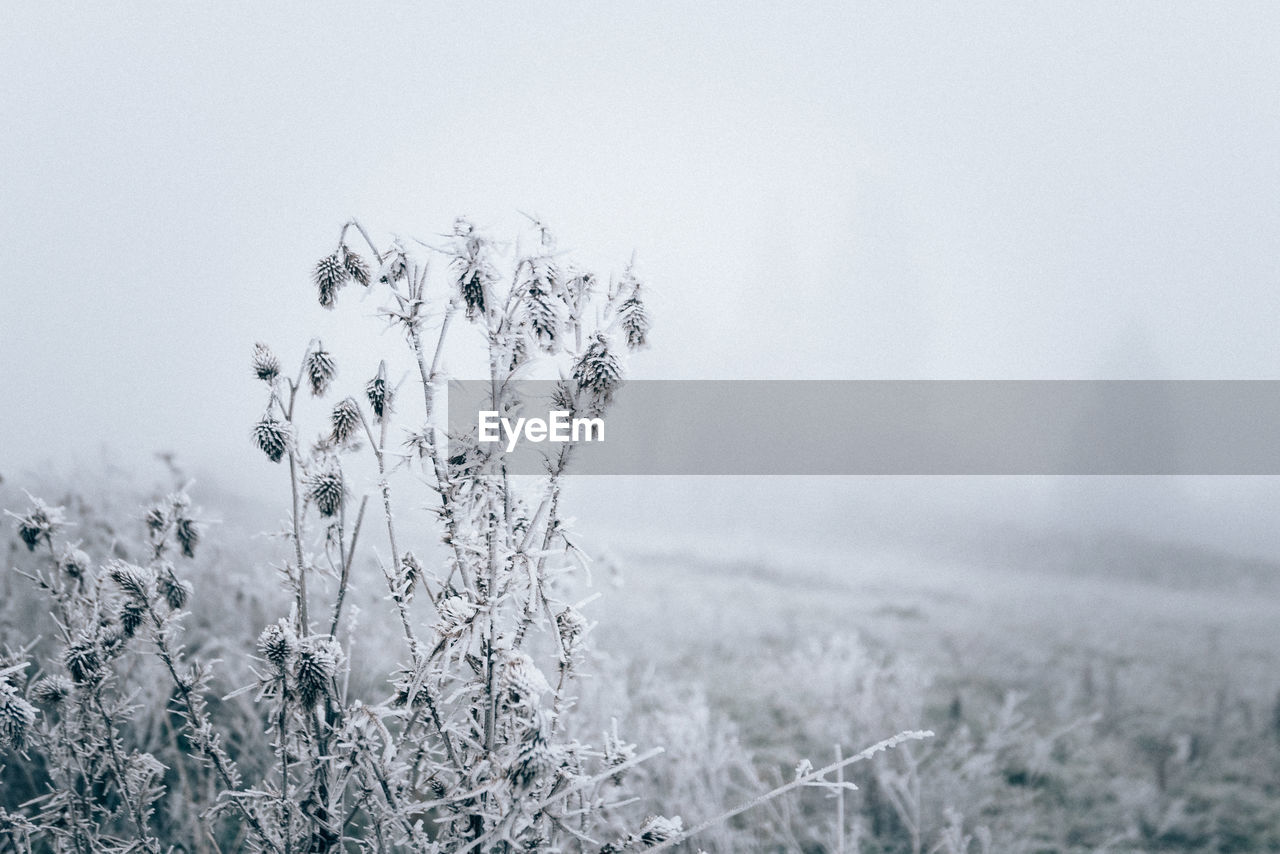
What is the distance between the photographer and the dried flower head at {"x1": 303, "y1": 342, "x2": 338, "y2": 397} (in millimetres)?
1803

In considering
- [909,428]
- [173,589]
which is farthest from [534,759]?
[909,428]

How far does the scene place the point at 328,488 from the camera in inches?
70.9

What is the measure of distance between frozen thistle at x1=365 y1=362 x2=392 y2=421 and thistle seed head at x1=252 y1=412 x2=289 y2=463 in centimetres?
25

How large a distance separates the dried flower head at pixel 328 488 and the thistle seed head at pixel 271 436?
106 millimetres

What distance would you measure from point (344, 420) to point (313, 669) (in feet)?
1.74

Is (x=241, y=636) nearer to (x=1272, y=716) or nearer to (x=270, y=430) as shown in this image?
(x=270, y=430)

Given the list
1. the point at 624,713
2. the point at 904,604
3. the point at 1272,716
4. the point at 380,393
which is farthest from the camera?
the point at 904,604

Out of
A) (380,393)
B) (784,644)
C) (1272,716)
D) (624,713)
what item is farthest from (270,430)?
(1272,716)

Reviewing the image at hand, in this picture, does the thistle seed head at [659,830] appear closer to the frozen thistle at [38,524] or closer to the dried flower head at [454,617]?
the dried flower head at [454,617]

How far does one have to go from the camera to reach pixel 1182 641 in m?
7.28

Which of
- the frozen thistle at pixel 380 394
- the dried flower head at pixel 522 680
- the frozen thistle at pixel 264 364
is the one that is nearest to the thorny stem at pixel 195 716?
the frozen thistle at pixel 264 364

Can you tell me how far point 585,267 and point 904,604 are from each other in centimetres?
788

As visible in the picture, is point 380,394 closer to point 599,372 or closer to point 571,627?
point 599,372

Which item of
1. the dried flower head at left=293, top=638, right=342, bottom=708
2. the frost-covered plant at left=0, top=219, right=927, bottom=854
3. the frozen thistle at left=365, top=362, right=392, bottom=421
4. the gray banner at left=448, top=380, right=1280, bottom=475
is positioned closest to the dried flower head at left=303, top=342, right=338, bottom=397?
the frost-covered plant at left=0, top=219, right=927, bottom=854
